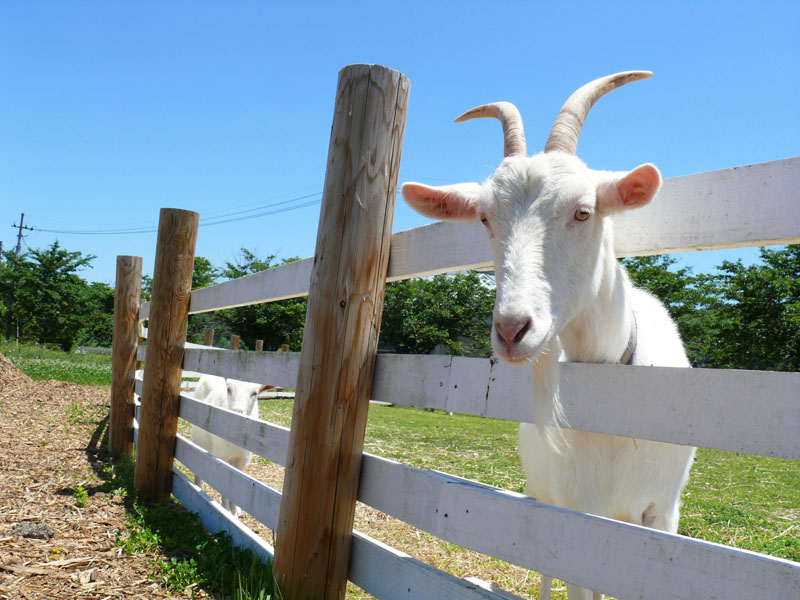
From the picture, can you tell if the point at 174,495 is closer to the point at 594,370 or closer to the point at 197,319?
the point at 594,370

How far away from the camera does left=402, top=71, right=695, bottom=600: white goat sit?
1688 millimetres

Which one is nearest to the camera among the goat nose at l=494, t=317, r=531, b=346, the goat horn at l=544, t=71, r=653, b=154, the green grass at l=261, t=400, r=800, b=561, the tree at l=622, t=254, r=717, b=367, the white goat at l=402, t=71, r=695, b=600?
the goat nose at l=494, t=317, r=531, b=346

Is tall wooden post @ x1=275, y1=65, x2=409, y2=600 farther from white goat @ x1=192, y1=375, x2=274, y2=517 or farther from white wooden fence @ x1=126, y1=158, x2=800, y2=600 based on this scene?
white goat @ x1=192, y1=375, x2=274, y2=517

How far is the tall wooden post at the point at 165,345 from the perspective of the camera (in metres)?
4.43

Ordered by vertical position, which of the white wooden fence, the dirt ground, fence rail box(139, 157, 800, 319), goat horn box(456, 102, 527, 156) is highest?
goat horn box(456, 102, 527, 156)

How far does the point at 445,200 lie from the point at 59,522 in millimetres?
3299

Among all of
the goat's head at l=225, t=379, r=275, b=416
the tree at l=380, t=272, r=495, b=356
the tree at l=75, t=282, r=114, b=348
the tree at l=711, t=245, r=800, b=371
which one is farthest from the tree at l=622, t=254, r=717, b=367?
the tree at l=75, t=282, r=114, b=348

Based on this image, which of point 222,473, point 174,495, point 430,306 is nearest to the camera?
point 222,473

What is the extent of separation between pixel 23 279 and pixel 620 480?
47.2m

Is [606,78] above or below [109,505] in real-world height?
above

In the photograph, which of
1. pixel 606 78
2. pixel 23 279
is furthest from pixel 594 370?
pixel 23 279

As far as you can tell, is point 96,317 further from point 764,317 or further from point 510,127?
point 510,127

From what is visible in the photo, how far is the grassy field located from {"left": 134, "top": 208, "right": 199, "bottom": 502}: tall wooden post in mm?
A: 3018

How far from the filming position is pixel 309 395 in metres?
2.38
